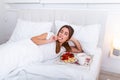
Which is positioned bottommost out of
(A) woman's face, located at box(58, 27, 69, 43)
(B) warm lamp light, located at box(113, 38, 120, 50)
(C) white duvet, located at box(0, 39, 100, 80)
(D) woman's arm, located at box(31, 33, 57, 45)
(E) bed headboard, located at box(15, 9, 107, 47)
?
(C) white duvet, located at box(0, 39, 100, 80)

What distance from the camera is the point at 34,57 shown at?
1499 millimetres

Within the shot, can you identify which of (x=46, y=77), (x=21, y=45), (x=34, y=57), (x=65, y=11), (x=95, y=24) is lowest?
(x=46, y=77)

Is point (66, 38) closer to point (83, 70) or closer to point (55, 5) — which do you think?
point (83, 70)

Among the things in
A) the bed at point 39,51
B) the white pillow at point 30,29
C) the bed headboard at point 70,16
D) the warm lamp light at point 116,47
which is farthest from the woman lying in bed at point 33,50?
the warm lamp light at point 116,47

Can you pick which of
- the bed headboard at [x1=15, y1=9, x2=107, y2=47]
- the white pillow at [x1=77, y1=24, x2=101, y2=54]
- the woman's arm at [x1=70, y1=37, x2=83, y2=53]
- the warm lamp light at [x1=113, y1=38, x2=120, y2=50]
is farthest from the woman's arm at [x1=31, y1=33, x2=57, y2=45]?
the warm lamp light at [x1=113, y1=38, x2=120, y2=50]

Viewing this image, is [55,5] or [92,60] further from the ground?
[55,5]

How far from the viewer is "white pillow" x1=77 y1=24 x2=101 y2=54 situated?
1.79 m

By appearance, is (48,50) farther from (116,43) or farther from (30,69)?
(116,43)

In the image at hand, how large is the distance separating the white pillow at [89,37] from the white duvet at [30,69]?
34 cm

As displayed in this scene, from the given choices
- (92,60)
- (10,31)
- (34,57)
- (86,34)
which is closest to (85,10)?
(86,34)

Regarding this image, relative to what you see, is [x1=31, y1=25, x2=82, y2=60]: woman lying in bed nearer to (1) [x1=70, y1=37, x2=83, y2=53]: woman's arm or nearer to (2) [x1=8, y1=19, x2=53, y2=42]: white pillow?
(1) [x1=70, y1=37, x2=83, y2=53]: woman's arm

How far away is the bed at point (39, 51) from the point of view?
50.9 inches

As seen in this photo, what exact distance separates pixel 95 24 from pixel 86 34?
0.68 feet

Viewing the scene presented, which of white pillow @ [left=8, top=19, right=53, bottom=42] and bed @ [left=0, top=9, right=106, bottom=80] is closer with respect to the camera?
bed @ [left=0, top=9, right=106, bottom=80]
